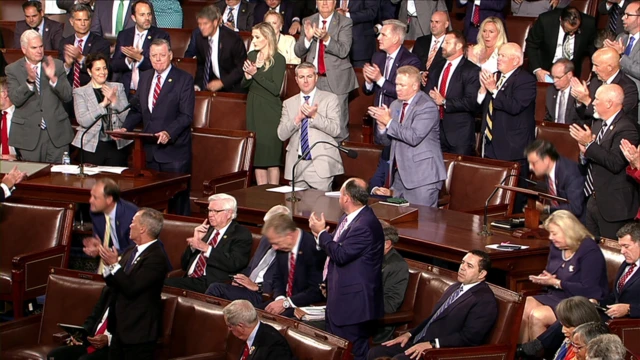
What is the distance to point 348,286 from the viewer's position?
5.79m

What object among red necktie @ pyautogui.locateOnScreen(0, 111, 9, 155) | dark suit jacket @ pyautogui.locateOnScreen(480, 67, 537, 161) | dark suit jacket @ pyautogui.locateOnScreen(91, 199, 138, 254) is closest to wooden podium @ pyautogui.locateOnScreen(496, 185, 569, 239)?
dark suit jacket @ pyautogui.locateOnScreen(480, 67, 537, 161)

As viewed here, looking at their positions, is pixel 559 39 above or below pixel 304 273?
above

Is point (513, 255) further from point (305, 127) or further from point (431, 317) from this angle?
point (305, 127)

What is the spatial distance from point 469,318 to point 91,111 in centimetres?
416

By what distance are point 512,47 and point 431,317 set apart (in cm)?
283

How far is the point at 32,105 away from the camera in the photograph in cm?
870

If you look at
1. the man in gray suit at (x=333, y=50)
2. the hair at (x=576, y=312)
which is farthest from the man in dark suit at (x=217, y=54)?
the hair at (x=576, y=312)

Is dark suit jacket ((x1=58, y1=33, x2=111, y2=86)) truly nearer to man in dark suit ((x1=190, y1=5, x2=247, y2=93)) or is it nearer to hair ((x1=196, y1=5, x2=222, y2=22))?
man in dark suit ((x1=190, y1=5, x2=247, y2=93))

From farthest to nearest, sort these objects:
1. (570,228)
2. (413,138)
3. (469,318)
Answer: (413,138), (570,228), (469,318)

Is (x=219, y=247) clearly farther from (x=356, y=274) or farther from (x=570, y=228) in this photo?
(x=570, y=228)

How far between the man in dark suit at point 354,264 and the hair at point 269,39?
117 inches

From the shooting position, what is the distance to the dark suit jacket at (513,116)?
7836 millimetres

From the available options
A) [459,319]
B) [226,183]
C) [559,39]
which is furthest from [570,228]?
[559,39]

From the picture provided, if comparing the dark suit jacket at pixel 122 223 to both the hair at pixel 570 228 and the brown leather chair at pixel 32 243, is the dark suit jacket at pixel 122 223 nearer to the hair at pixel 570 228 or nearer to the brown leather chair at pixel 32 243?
the brown leather chair at pixel 32 243
